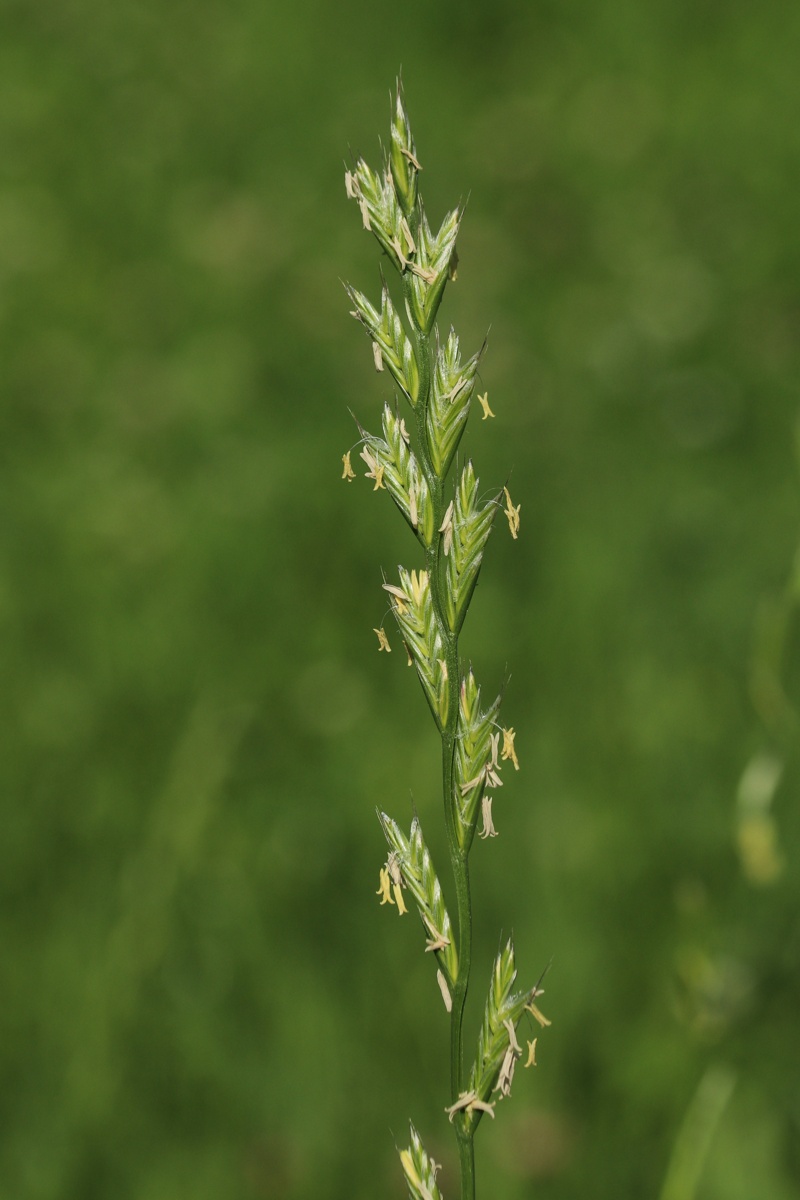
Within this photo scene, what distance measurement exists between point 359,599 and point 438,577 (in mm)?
3123

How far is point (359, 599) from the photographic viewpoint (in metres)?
3.98

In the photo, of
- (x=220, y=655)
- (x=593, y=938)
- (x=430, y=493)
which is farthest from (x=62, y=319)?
(x=430, y=493)

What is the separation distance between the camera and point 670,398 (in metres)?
4.88

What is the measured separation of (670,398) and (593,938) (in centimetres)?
265

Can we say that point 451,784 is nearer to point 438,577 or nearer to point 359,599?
point 438,577

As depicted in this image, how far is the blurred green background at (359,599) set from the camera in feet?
7.99

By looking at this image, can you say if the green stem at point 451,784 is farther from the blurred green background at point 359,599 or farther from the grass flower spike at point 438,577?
the blurred green background at point 359,599

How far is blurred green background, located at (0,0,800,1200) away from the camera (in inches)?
95.9

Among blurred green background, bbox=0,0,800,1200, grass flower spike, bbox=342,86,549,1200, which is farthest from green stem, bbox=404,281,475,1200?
blurred green background, bbox=0,0,800,1200

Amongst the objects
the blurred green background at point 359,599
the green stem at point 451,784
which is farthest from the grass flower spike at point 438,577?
the blurred green background at point 359,599

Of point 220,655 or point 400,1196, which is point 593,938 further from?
point 220,655

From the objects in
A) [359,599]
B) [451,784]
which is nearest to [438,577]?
[451,784]

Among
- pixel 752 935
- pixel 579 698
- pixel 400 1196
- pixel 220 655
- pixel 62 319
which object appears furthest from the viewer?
pixel 62 319

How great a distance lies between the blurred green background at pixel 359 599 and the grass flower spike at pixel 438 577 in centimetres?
77
